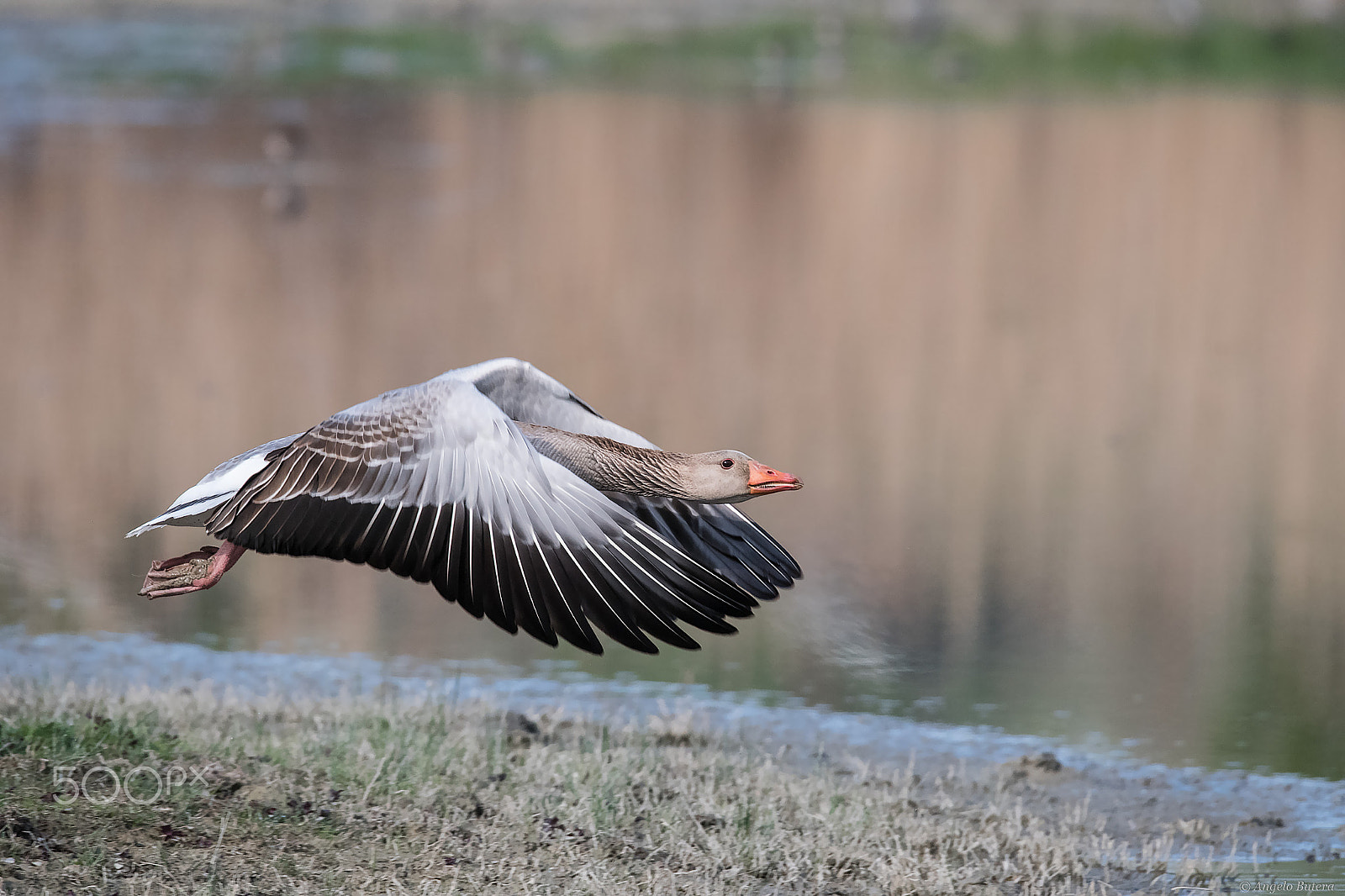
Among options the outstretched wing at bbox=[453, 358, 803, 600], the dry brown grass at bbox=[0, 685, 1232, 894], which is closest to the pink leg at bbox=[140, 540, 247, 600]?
the dry brown grass at bbox=[0, 685, 1232, 894]

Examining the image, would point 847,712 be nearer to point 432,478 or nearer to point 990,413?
point 432,478

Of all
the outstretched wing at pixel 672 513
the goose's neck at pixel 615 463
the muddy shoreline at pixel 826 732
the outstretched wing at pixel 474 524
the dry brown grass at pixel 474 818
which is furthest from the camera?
the muddy shoreline at pixel 826 732

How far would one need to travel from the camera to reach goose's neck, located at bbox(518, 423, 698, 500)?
19.9ft

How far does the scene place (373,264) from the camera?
2494cm

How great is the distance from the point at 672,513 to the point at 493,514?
1225 millimetres

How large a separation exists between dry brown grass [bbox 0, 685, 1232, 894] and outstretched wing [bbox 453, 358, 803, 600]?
1014mm

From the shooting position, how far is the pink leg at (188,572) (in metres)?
6.08

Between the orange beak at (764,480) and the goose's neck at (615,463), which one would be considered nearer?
the orange beak at (764,480)

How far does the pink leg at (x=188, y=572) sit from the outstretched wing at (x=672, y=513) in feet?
3.69

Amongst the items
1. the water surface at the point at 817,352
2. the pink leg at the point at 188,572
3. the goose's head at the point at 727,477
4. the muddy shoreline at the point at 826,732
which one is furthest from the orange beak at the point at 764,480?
the water surface at the point at 817,352

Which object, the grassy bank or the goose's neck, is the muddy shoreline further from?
the grassy bank

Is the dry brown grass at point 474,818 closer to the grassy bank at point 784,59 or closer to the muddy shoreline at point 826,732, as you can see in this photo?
the muddy shoreline at point 826,732

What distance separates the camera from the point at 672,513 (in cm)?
669

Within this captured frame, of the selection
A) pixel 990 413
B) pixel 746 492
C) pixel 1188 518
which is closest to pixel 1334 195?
pixel 990 413
